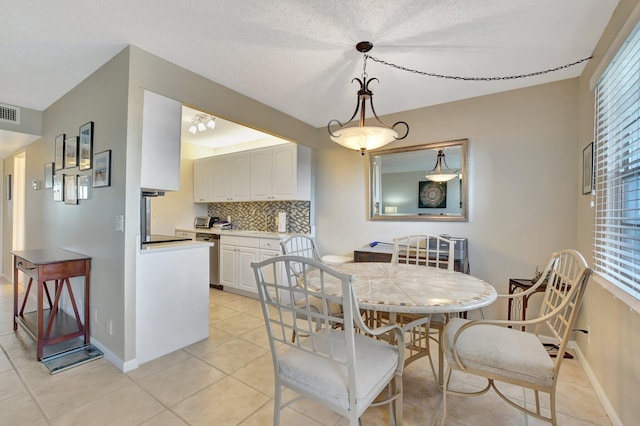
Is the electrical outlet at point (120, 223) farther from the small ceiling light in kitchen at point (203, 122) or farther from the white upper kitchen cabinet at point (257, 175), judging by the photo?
the white upper kitchen cabinet at point (257, 175)

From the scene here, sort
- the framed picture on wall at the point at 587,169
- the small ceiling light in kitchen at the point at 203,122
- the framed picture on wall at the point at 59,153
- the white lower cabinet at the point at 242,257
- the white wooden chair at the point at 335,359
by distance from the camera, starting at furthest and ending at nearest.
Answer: the white lower cabinet at the point at 242,257 < the small ceiling light in kitchen at the point at 203,122 < the framed picture on wall at the point at 59,153 < the framed picture on wall at the point at 587,169 < the white wooden chair at the point at 335,359

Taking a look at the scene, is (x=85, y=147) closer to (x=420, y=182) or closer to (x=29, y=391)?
(x=29, y=391)

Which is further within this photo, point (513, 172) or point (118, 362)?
point (513, 172)

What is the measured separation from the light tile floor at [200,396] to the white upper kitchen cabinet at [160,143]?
1.43 metres

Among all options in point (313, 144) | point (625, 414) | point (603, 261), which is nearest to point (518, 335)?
point (625, 414)

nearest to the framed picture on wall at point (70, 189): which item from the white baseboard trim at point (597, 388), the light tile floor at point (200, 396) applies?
the light tile floor at point (200, 396)

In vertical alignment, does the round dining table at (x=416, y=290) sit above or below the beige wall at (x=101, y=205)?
below

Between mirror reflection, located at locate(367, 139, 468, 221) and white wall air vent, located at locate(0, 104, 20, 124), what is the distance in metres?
4.21

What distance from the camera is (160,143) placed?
92.7 inches

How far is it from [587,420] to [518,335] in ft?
2.18

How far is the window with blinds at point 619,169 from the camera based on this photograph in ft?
4.89

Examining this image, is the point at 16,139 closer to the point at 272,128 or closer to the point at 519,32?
the point at 272,128

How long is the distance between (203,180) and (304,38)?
11.4 feet

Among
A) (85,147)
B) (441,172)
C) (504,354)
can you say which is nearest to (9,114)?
(85,147)
